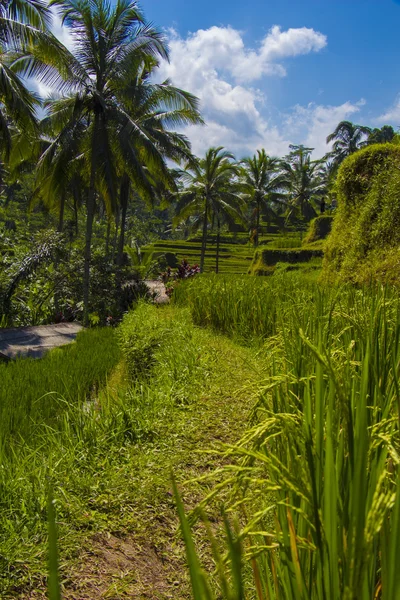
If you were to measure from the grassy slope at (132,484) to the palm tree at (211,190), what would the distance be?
20025 millimetres

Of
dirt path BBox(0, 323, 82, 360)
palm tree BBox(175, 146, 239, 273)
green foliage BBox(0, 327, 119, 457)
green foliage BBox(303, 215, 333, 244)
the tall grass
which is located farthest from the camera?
palm tree BBox(175, 146, 239, 273)

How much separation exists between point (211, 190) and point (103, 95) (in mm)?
12479

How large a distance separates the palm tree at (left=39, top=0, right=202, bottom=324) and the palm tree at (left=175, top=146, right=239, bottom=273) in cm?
1043

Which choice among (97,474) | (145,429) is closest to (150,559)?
(97,474)

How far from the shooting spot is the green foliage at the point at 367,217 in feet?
20.8

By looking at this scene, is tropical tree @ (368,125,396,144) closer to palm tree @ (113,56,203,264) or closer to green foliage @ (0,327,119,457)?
palm tree @ (113,56,203,264)

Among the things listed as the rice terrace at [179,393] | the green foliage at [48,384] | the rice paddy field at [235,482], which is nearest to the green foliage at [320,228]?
the rice terrace at [179,393]

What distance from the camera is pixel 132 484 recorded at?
2.12 m

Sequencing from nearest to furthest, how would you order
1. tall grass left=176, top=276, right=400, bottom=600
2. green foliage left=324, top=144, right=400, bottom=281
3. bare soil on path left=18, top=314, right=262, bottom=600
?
tall grass left=176, top=276, right=400, bottom=600 < bare soil on path left=18, top=314, right=262, bottom=600 < green foliage left=324, top=144, right=400, bottom=281

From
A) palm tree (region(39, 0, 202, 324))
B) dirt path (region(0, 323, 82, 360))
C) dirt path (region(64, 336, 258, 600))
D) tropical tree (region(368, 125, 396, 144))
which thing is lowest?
dirt path (region(0, 323, 82, 360))

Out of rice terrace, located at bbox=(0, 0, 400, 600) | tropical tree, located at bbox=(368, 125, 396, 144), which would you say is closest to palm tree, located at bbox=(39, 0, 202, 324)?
rice terrace, located at bbox=(0, 0, 400, 600)

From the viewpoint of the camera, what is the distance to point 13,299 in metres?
10.8

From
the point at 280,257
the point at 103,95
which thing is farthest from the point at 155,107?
the point at 280,257

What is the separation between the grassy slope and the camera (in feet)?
5.24
